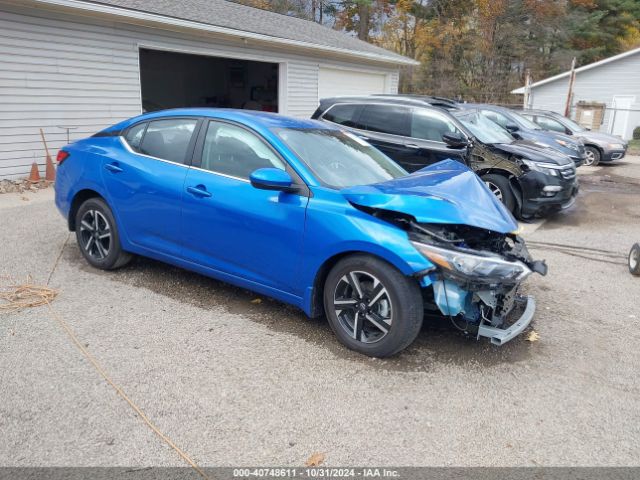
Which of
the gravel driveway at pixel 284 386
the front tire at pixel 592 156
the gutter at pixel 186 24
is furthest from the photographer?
the front tire at pixel 592 156

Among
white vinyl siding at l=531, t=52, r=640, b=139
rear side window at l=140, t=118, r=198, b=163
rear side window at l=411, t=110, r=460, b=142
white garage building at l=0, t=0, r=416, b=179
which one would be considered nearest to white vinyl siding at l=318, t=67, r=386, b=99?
white garage building at l=0, t=0, r=416, b=179

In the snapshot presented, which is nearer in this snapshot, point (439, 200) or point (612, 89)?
point (439, 200)

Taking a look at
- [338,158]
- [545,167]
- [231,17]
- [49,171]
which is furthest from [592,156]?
[49,171]

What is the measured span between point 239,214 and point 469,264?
175cm

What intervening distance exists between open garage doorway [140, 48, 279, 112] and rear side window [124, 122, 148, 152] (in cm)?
1457

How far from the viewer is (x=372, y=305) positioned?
138 inches

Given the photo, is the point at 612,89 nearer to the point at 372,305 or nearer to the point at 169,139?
the point at 169,139

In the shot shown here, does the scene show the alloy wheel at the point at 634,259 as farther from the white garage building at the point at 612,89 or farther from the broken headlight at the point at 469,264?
the white garage building at the point at 612,89

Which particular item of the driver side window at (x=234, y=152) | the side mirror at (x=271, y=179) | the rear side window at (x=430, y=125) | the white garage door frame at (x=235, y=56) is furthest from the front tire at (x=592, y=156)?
the side mirror at (x=271, y=179)

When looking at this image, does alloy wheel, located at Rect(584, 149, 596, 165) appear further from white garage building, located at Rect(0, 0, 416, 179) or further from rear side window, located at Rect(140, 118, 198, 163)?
rear side window, located at Rect(140, 118, 198, 163)

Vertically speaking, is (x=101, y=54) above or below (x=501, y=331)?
above

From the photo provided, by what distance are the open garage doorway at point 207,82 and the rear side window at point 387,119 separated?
10966 millimetres

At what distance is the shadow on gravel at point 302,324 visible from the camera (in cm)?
365

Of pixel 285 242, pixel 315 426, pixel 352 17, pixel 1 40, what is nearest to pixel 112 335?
pixel 285 242
